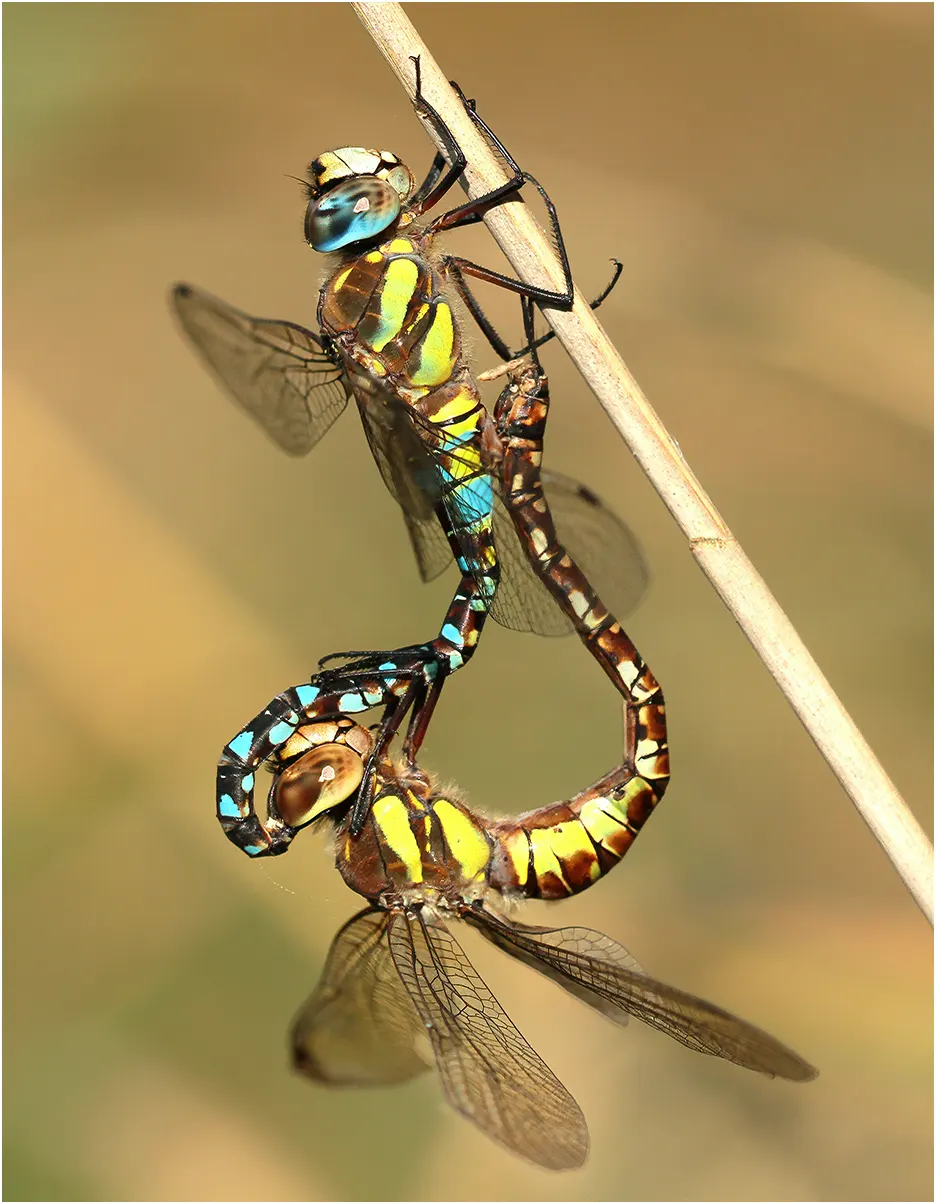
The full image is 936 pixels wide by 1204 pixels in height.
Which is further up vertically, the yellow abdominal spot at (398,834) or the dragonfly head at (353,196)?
the dragonfly head at (353,196)

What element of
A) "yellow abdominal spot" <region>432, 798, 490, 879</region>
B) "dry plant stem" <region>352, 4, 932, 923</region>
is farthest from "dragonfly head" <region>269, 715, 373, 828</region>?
"dry plant stem" <region>352, 4, 932, 923</region>

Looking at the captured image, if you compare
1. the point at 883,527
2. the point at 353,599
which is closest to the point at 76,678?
the point at 353,599

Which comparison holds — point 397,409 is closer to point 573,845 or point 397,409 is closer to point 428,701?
point 428,701

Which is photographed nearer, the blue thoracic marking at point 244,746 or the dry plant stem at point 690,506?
the dry plant stem at point 690,506

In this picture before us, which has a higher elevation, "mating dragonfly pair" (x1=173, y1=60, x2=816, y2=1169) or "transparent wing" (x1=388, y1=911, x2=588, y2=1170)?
"mating dragonfly pair" (x1=173, y1=60, x2=816, y2=1169)

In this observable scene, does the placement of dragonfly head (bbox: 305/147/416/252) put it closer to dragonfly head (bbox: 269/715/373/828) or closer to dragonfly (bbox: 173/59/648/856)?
dragonfly (bbox: 173/59/648/856)

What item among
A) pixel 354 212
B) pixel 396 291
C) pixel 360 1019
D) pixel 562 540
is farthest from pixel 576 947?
pixel 354 212

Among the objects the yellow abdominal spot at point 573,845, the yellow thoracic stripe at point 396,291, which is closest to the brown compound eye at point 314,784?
the yellow abdominal spot at point 573,845

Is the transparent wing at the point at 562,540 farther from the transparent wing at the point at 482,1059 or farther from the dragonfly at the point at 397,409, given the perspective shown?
the transparent wing at the point at 482,1059
